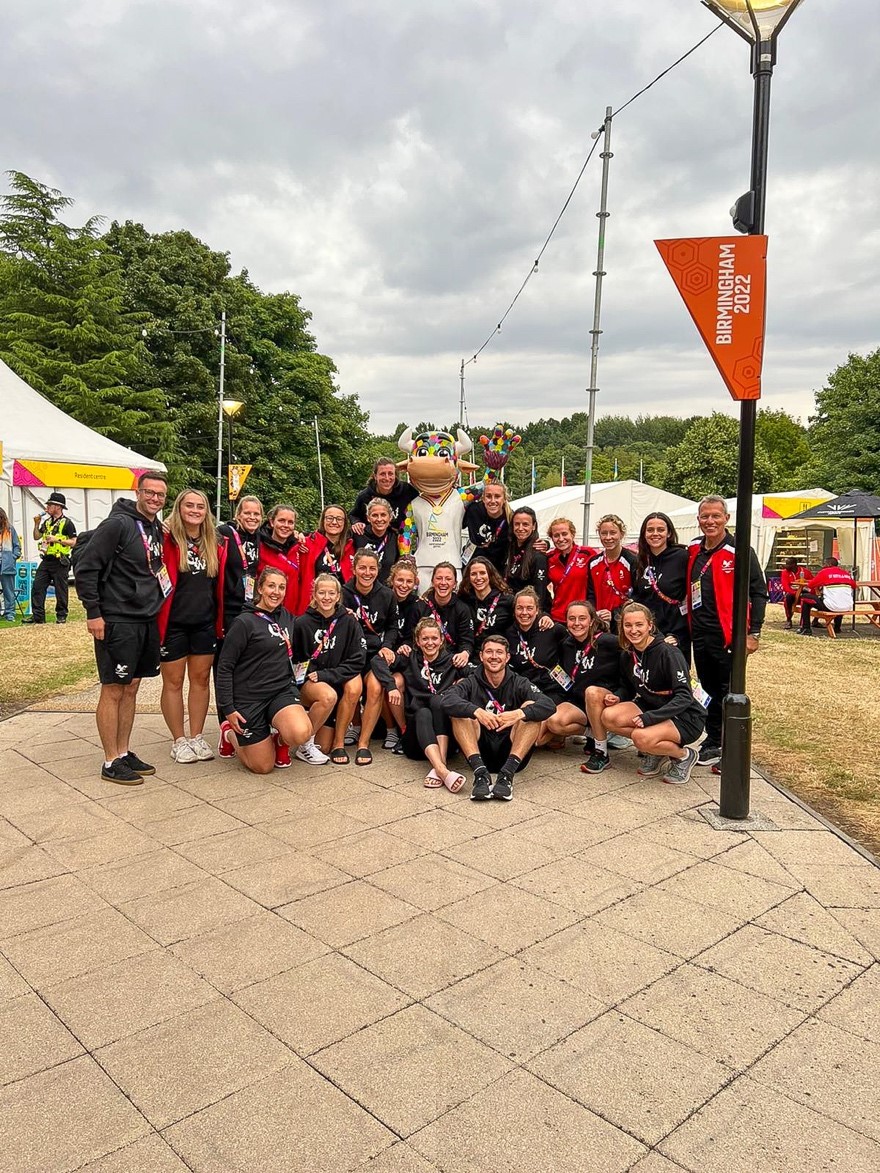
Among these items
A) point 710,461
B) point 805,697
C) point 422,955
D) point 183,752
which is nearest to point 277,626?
point 183,752

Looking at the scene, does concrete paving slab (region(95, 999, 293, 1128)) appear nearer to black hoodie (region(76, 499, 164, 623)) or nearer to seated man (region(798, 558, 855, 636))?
black hoodie (region(76, 499, 164, 623))

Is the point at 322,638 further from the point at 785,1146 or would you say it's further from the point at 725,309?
the point at 785,1146

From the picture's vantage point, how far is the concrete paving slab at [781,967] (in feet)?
9.27

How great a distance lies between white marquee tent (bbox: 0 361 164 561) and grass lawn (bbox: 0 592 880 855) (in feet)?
11.3

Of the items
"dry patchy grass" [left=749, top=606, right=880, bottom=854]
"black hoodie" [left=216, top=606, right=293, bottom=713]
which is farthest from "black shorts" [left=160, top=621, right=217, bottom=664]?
"dry patchy grass" [left=749, top=606, right=880, bottom=854]

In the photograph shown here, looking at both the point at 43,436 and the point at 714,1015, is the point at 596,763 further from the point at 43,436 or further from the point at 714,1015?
the point at 43,436

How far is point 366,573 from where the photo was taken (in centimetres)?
573

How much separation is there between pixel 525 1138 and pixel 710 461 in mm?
49885

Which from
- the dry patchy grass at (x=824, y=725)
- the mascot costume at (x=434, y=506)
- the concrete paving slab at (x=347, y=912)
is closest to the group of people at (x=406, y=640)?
the mascot costume at (x=434, y=506)

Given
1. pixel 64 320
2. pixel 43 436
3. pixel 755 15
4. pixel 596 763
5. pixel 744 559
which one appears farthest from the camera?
pixel 64 320

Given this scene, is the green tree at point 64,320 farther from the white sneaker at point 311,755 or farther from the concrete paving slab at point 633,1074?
the concrete paving slab at point 633,1074

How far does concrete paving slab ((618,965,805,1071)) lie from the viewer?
2.52m

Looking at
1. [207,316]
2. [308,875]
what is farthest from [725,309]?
[207,316]

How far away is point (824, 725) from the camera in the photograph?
7.04 metres
